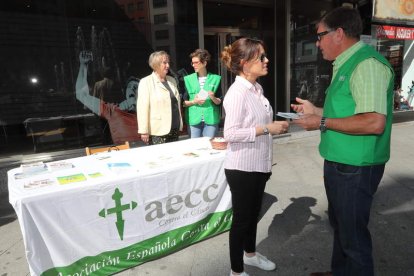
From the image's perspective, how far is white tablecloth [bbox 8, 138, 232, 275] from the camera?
221cm

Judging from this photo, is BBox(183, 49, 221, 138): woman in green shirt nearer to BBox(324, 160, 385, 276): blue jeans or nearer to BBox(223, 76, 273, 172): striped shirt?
BBox(223, 76, 273, 172): striped shirt

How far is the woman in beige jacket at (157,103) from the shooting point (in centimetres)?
373

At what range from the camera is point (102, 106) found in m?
6.06

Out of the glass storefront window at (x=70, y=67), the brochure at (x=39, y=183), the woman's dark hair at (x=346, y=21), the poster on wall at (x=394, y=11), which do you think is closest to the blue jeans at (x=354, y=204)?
the woman's dark hair at (x=346, y=21)

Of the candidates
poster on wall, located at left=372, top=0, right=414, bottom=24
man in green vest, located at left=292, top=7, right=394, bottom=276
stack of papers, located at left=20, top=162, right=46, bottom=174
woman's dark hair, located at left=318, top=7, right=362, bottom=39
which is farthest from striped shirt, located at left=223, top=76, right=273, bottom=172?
poster on wall, located at left=372, top=0, right=414, bottom=24

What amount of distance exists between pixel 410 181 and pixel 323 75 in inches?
203

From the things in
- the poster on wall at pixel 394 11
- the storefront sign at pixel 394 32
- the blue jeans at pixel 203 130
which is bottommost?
the blue jeans at pixel 203 130

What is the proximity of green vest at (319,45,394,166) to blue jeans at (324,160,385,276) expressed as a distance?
0.06 m

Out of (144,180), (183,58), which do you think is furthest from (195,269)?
(183,58)

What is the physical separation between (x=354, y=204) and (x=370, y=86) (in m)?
0.69

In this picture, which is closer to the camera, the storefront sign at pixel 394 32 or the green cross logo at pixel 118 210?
the green cross logo at pixel 118 210

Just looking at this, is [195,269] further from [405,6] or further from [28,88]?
[405,6]

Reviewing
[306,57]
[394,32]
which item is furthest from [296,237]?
[394,32]

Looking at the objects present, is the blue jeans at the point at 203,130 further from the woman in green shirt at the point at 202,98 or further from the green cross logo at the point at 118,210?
the green cross logo at the point at 118,210
